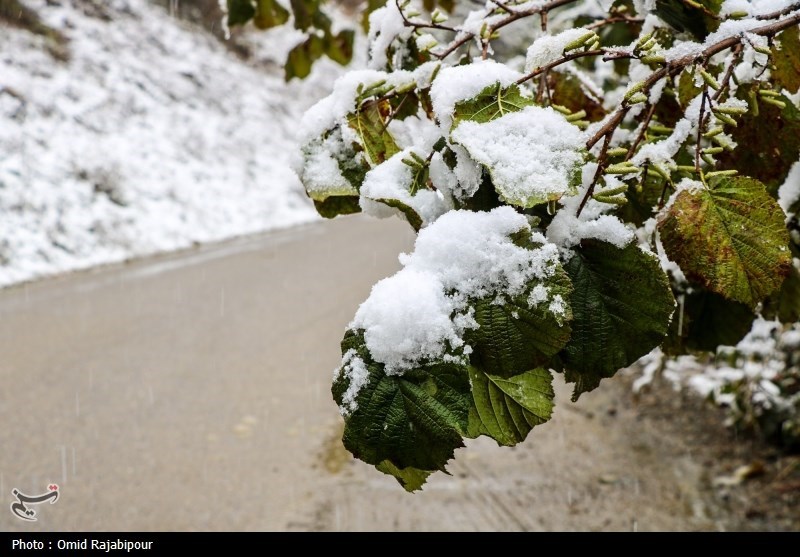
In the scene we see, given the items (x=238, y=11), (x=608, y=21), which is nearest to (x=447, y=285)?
(x=608, y=21)

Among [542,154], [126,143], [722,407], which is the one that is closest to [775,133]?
[542,154]

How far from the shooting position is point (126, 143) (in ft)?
30.4

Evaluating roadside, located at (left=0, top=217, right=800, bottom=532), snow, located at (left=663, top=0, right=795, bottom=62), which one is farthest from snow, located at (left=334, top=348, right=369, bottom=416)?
roadside, located at (left=0, top=217, right=800, bottom=532)

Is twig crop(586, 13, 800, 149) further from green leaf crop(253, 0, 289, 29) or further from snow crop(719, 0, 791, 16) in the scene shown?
green leaf crop(253, 0, 289, 29)

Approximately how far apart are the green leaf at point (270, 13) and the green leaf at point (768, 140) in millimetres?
1207

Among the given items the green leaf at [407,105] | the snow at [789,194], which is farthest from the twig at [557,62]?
the snow at [789,194]

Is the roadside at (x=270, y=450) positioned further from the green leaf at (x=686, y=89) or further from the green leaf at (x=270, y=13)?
the green leaf at (x=686, y=89)

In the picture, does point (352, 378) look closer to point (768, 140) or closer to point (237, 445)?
point (768, 140)

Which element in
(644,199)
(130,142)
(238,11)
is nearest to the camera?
(644,199)

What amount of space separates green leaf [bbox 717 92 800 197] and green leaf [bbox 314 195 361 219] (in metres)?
0.47

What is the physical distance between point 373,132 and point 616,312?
0.35 m

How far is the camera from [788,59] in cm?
77

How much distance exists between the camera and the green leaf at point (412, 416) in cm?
50
